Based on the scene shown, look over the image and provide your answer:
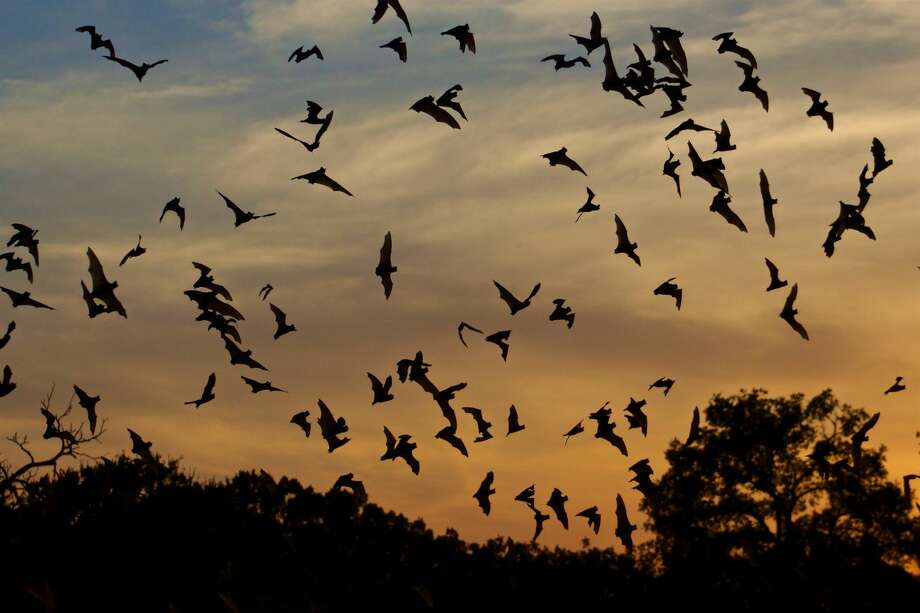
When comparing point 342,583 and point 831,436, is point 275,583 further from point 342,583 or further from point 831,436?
point 831,436

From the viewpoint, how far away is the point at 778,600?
5803cm

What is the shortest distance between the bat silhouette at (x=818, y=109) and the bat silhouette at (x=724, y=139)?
1.82 m

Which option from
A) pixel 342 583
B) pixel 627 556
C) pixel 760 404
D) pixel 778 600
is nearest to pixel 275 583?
pixel 342 583

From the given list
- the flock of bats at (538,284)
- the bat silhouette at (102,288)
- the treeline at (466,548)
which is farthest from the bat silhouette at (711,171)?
the treeline at (466,548)

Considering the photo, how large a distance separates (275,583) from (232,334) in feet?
107

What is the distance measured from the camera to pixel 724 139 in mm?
19797

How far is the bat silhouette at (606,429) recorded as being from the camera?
22109 millimetres

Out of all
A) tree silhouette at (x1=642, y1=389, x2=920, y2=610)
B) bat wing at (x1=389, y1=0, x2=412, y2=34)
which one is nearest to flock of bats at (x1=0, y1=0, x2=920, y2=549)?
bat wing at (x1=389, y1=0, x2=412, y2=34)

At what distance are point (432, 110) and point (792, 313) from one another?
6.81 metres

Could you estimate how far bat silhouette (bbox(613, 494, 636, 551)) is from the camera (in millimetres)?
22000

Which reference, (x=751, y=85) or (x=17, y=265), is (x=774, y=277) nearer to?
(x=751, y=85)

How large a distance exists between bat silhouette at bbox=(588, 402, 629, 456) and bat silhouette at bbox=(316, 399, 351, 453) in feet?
15.2

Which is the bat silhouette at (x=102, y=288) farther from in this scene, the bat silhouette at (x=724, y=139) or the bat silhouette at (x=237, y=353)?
the bat silhouette at (x=724, y=139)

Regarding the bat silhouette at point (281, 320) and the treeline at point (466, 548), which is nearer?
the bat silhouette at point (281, 320)
